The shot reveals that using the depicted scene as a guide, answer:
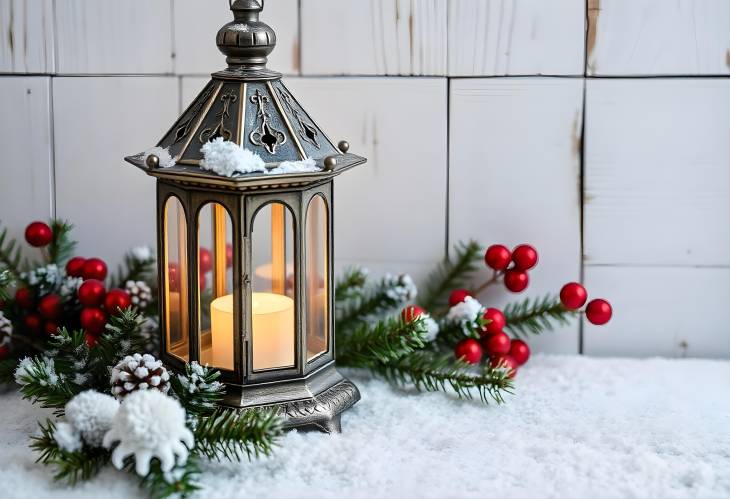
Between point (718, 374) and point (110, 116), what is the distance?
89cm

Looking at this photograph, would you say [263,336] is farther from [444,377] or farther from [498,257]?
[498,257]

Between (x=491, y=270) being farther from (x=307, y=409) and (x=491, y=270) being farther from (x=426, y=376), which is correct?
(x=307, y=409)

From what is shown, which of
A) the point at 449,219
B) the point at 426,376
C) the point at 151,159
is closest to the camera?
the point at 151,159

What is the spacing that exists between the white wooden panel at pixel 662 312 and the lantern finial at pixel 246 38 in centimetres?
56

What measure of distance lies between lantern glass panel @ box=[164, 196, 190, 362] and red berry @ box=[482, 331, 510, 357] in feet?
1.28

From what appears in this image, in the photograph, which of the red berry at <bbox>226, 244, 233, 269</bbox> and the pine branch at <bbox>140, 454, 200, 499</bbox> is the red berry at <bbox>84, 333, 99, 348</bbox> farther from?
the pine branch at <bbox>140, 454, 200, 499</bbox>

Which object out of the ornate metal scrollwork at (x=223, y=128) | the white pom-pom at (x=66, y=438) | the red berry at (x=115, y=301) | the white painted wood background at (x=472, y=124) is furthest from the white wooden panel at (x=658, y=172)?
the white pom-pom at (x=66, y=438)

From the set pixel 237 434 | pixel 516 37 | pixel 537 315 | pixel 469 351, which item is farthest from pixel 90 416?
pixel 516 37

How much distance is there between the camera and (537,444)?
102cm

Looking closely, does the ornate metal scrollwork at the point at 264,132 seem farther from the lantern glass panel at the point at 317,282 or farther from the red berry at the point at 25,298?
the red berry at the point at 25,298

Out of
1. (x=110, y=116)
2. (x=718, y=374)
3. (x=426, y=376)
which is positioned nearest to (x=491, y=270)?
(x=426, y=376)

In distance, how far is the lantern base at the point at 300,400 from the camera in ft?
3.31

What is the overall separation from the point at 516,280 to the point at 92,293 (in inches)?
21.5

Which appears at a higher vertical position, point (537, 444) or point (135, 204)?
point (135, 204)
